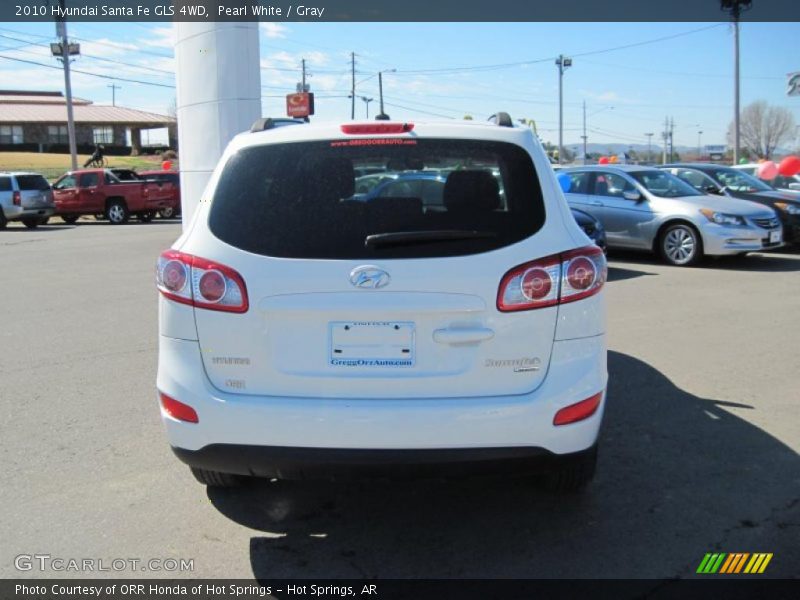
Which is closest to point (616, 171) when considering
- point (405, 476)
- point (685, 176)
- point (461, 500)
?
point (685, 176)

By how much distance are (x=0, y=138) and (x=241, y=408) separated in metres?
85.4

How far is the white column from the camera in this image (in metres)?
11.5

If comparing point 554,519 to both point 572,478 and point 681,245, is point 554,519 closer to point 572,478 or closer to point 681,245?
point 572,478

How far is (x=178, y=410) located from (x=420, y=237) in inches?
49.3

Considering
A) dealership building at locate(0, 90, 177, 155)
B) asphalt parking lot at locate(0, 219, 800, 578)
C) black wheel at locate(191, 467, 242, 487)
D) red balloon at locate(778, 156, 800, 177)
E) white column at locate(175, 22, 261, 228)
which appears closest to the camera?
asphalt parking lot at locate(0, 219, 800, 578)

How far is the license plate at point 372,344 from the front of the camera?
3117 mm

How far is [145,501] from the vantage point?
4031 mm

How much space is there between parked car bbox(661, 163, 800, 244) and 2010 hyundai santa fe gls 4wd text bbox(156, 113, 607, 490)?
12.5 m

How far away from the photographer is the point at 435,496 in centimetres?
412

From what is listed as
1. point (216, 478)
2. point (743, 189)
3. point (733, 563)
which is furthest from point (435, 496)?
point (743, 189)

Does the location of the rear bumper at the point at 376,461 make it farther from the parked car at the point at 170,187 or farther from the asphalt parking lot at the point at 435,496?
the parked car at the point at 170,187

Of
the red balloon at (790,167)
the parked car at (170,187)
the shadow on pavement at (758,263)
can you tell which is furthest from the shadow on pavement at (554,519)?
the parked car at (170,187)

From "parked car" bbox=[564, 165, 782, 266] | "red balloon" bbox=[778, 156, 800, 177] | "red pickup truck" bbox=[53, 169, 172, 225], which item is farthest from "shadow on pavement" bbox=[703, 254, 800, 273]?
"red pickup truck" bbox=[53, 169, 172, 225]

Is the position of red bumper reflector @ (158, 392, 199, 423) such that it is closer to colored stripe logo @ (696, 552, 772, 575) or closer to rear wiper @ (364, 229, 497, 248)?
rear wiper @ (364, 229, 497, 248)
